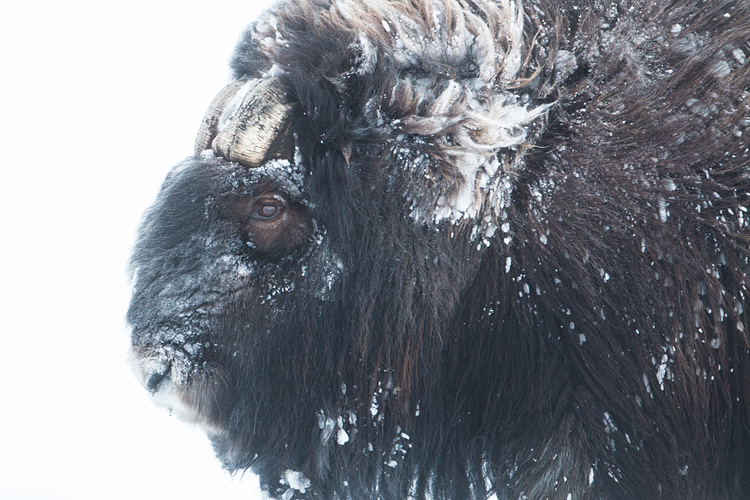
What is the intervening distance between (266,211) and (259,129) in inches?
9.2

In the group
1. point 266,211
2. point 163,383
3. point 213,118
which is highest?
point 213,118

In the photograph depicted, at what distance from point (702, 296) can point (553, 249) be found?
1.37 feet

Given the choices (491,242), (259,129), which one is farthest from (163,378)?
(491,242)

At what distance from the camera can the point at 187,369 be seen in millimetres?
1620

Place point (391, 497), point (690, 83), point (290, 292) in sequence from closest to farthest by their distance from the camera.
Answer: point (690, 83) → point (290, 292) → point (391, 497)

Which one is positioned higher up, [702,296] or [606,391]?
[702,296]

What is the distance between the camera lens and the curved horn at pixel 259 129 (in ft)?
5.00

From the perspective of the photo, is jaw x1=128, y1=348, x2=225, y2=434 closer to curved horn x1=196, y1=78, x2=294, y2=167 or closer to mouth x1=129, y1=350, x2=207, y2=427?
mouth x1=129, y1=350, x2=207, y2=427

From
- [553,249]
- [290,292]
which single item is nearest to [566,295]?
[553,249]

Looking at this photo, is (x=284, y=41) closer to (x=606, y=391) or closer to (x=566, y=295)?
(x=566, y=295)

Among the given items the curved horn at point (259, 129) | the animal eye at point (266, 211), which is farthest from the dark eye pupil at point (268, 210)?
the curved horn at point (259, 129)

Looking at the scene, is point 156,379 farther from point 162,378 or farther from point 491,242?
point 491,242

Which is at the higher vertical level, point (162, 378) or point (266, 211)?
point (266, 211)

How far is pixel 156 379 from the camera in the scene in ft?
5.32
